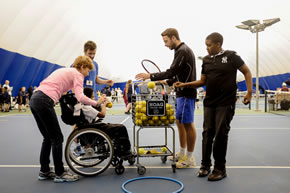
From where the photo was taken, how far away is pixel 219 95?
3146 mm

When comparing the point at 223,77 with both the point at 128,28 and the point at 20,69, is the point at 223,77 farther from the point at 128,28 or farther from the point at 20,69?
the point at 128,28

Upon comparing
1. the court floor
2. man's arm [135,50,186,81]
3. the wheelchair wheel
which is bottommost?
the court floor

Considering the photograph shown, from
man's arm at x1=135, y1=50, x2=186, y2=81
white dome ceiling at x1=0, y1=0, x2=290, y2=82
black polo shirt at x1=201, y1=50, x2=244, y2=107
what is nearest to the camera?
black polo shirt at x1=201, y1=50, x2=244, y2=107

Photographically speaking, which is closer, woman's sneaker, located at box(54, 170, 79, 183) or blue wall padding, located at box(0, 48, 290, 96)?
woman's sneaker, located at box(54, 170, 79, 183)

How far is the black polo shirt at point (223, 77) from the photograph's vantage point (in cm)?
308

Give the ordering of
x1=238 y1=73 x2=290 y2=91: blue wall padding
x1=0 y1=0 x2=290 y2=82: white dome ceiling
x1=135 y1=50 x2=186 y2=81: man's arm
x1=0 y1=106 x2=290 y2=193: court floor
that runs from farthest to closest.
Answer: x1=238 y1=73 x2=290 y2=91: blue wall padding
x1=0 y1=0 x2=290 y2=82: white dome ceiling
x1=135 y1=50 x2=186 y2=81: man's arm
x1=0 y1=106 x2=290 y2=193: court floor

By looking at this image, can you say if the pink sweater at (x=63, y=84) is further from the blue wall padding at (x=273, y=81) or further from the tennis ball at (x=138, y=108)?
the blue wall padding at (x=273, y=81)

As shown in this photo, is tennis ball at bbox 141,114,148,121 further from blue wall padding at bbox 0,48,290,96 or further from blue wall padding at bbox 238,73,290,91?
blue wall padding at bbox 238,73,290,91

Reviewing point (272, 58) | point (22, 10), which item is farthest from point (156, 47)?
point (22, 10)

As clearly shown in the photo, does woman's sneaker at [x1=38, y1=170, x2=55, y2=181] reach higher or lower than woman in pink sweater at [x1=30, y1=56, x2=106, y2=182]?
lower

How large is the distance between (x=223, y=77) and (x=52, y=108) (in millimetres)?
1969

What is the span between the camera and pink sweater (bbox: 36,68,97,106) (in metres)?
3.01

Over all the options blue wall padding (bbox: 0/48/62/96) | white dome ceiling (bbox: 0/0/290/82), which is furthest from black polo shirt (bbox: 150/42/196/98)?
blue wall padding (bbox: 0/48/62/96)

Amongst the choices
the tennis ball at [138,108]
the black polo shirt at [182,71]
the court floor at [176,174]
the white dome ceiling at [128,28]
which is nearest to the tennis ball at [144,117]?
the tennis ball at [138,108]
